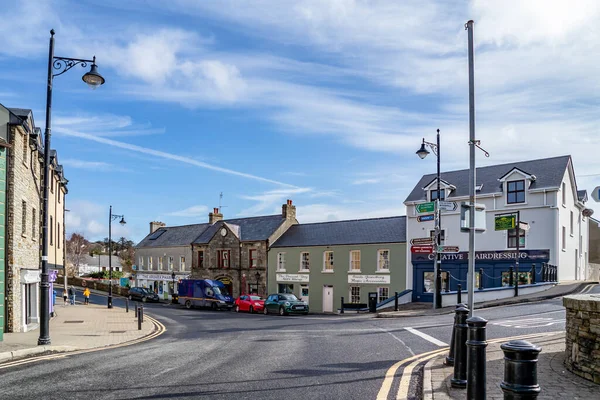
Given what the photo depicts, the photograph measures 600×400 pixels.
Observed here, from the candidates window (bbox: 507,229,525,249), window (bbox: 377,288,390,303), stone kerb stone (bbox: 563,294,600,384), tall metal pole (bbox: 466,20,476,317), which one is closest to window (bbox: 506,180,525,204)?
window (bbox: 507,229,525,249)

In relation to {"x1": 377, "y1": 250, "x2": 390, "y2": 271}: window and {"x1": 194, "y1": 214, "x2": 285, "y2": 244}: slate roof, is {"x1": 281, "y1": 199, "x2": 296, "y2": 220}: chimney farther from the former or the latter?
{"x1": 377, "y1": 250, "x2": 390, "y2": 271}: window

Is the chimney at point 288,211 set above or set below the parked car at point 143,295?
above

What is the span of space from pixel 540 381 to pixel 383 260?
3175 centimetres

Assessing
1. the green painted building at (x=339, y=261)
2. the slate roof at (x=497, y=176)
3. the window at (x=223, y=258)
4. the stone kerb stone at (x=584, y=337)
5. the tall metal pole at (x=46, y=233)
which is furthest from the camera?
the window at (x=223, y=258)

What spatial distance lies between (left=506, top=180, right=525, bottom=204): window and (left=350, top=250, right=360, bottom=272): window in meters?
11.9

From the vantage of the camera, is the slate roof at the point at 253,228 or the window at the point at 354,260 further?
the slate roof at the point at 253,228

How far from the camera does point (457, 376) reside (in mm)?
7789

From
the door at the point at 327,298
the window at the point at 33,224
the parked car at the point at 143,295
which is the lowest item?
the parked car at the point at 143,295

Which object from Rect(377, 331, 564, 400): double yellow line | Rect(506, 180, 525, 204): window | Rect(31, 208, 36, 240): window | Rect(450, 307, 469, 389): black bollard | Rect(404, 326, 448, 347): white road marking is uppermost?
Rect(506, 180, 525, 204): window

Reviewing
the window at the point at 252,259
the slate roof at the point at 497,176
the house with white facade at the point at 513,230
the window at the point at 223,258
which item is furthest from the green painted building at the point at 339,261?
the window at the point at 223,258

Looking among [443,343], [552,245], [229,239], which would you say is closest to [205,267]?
[229,239]

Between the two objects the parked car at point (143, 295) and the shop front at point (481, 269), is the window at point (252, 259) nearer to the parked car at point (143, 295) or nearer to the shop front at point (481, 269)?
the parked car at point (143, 295)

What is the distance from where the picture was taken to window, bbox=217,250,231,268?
166ft

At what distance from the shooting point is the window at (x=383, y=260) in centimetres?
3900
